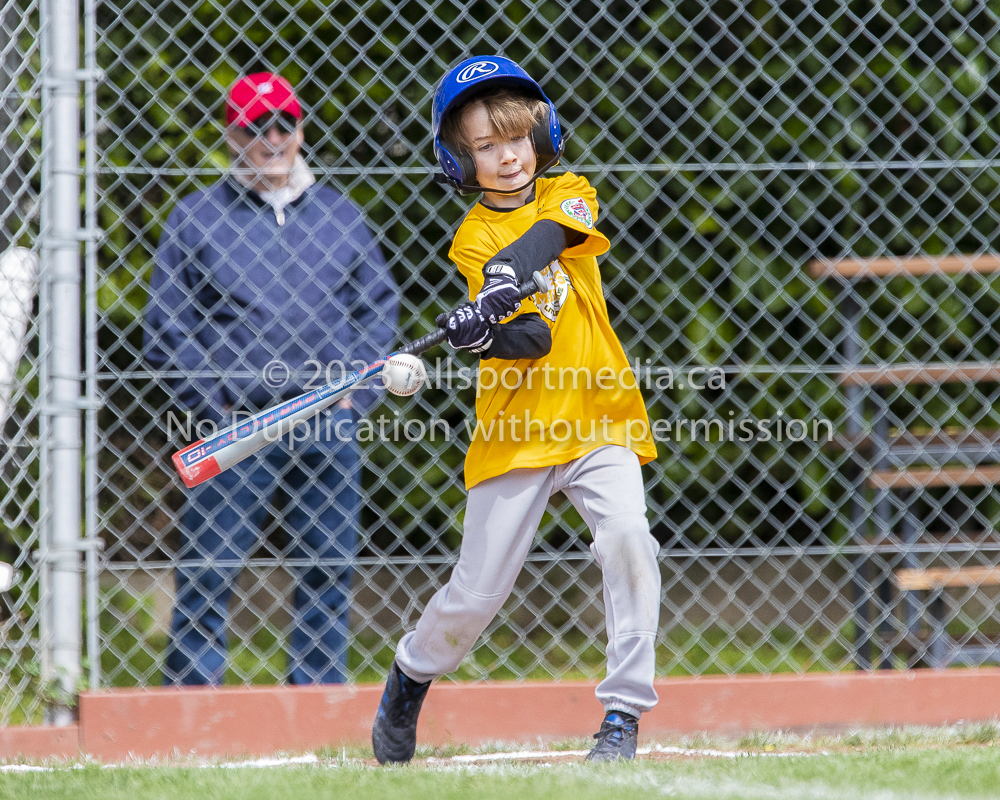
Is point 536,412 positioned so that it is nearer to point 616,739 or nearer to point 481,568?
point 481,568

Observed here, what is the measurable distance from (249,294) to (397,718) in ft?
4.04

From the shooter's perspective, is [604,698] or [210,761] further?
[210,761]

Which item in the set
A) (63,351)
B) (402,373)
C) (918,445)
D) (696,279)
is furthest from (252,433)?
(918,445)

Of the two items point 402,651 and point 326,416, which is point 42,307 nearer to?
point 326,416

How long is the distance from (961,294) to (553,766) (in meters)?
2.17

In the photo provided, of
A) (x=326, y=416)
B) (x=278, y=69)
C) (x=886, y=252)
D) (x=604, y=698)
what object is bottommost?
(x=604, y=698)

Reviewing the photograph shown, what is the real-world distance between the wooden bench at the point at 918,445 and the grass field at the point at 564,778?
61 centimetres

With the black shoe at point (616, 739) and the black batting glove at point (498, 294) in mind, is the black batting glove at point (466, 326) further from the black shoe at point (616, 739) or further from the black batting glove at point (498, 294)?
the black shoe at point (616, 739)

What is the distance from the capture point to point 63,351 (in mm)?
2793

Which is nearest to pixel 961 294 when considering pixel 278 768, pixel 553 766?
pixel 553 766

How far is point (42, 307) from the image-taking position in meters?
2.82

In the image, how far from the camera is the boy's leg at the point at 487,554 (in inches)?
96.3

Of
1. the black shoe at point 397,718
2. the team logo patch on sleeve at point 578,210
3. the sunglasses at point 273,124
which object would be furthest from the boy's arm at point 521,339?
the sunglasses at point 273,124

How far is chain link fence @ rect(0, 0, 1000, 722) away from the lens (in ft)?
11.4
